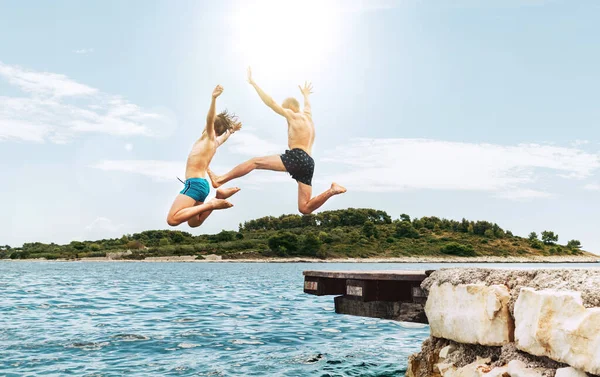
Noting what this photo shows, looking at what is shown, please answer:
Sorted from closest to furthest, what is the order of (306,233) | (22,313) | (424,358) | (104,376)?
(424,358) < (104,376) < (22,313) < (306,233)

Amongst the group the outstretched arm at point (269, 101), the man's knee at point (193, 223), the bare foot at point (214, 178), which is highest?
the outstretched arm at point (269, 101)

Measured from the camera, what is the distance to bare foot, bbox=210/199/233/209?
256 inches

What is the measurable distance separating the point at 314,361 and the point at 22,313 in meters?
18.9

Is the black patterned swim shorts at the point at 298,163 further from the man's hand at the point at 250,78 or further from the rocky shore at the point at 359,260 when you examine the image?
the rocky shore at the point at 359,260

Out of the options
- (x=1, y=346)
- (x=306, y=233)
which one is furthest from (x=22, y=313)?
(x=306, y=233)

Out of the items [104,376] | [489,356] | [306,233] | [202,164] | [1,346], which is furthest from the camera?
[306,233]

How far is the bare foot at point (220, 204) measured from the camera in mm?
6508

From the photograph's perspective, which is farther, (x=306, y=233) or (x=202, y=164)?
(x=306, y=233)

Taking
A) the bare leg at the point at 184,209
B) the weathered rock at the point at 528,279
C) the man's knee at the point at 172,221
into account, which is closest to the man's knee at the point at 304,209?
the bare leg at the point at 184,209

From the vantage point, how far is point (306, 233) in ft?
453

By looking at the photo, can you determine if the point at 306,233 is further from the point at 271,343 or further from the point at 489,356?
the point at 489,356

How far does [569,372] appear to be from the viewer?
7.14 metres

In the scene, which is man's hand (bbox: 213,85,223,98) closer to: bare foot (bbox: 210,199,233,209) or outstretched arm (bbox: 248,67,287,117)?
outstretched arm (bbox: 248,67,287,117)

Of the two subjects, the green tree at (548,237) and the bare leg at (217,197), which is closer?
the bare leg at (217,197)
